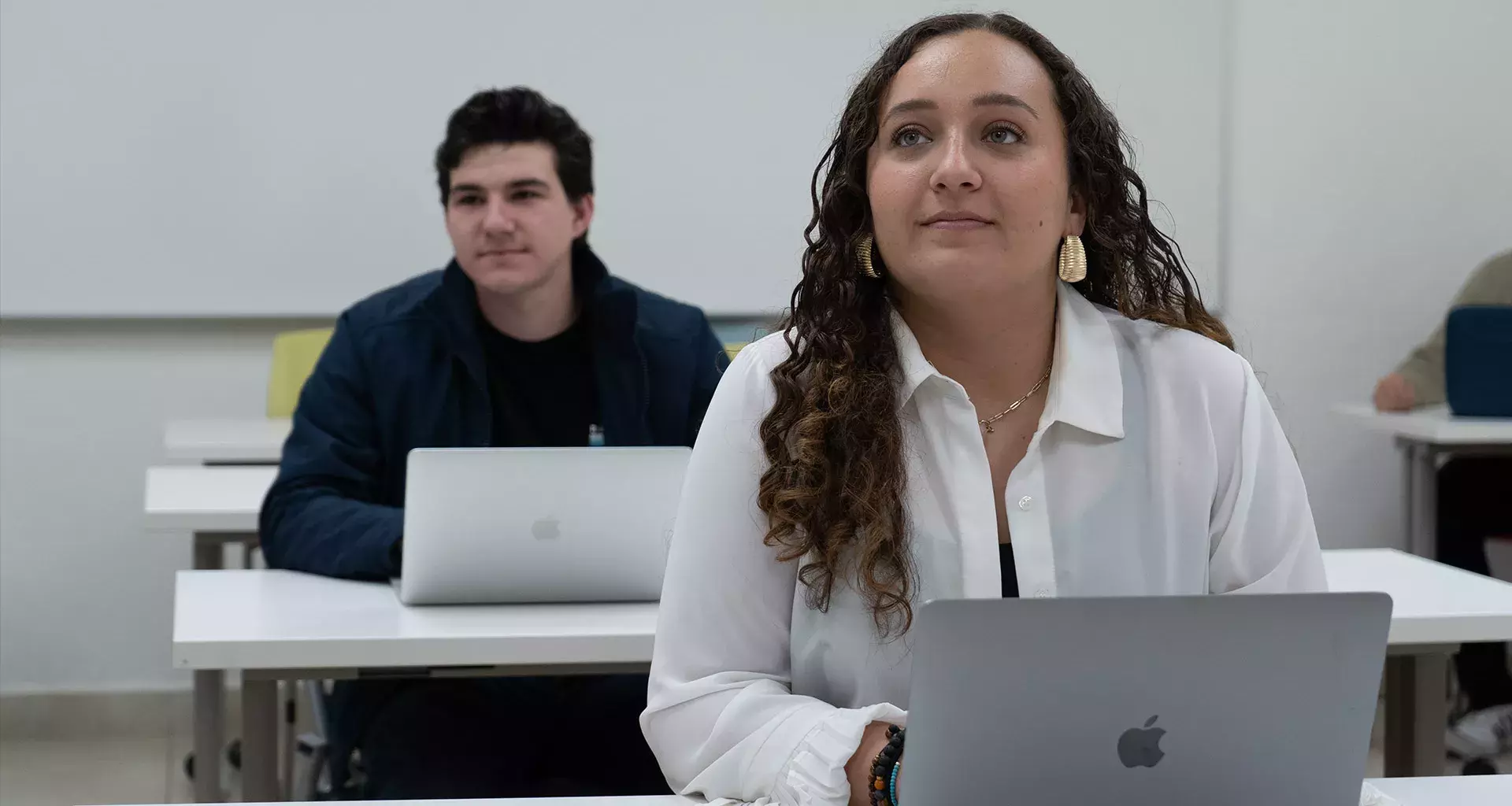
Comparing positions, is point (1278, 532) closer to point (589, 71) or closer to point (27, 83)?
point (589, 71)

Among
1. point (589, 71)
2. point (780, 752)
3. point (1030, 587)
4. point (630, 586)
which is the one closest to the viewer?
point (780, 752)

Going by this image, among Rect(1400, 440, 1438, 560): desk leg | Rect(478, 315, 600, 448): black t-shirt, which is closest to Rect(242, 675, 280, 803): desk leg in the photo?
Rect(478, 315, 600, 448): black t-shirt

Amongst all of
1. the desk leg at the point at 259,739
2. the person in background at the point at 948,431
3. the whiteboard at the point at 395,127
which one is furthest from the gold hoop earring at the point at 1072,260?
the whiteboard at the point at 395,127

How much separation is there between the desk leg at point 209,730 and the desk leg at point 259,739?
104mm

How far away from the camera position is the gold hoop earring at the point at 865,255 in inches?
55.9

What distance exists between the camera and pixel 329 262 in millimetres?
4066

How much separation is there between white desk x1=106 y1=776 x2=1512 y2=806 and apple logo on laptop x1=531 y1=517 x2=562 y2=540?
2.00 ft

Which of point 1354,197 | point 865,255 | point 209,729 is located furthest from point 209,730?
point 1354,197

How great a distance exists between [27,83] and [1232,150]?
3300 mm

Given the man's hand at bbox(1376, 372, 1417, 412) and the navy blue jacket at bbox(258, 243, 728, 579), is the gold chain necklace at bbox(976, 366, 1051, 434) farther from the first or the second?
the man's hand at bbox(1376, 372, 1417, 412)

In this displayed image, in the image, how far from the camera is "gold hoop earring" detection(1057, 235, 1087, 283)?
4.70ft

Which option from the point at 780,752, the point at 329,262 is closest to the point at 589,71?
the point at 329,262

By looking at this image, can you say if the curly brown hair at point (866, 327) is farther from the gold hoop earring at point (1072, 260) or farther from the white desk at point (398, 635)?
the white desk at point (398, 635)

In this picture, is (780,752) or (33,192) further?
(33,192)
